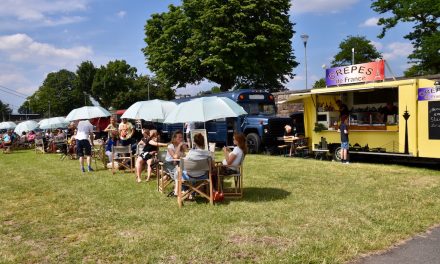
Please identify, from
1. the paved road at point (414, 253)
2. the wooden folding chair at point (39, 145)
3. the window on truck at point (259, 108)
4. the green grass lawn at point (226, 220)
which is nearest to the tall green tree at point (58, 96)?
the wooden folding chair at point (39, 145)

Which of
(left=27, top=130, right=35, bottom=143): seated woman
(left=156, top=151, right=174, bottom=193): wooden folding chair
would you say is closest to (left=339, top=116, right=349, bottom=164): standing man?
(left=156, top=151, right=174, bottom=193): wooden folding chair

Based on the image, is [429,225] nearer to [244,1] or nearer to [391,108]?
[391,108]

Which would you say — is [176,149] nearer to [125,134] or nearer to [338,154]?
[125,134]

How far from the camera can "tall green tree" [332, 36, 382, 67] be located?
6322 cm

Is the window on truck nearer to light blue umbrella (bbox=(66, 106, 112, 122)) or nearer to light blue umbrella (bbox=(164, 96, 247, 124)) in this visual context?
light blue umbrella (bbox=(66, 106, 112, 122))

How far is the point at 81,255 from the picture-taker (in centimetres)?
496

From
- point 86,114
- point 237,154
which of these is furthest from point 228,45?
point 237,154

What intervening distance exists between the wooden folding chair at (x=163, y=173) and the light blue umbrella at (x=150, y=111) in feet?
11.4

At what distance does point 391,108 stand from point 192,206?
26.0 ft

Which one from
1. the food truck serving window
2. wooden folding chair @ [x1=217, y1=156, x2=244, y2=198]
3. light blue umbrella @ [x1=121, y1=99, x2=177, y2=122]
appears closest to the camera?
wooden folding chair @ [x1=217, y1=156, x2=244, y2=198]

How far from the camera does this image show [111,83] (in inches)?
2766

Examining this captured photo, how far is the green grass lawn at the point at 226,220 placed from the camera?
4.98 m

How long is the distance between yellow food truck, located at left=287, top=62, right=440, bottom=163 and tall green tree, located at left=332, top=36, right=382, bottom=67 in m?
51.5

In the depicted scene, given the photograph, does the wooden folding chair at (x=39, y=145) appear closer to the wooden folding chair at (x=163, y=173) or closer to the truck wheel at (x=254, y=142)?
the truck wheel at (x=254, y=142)
